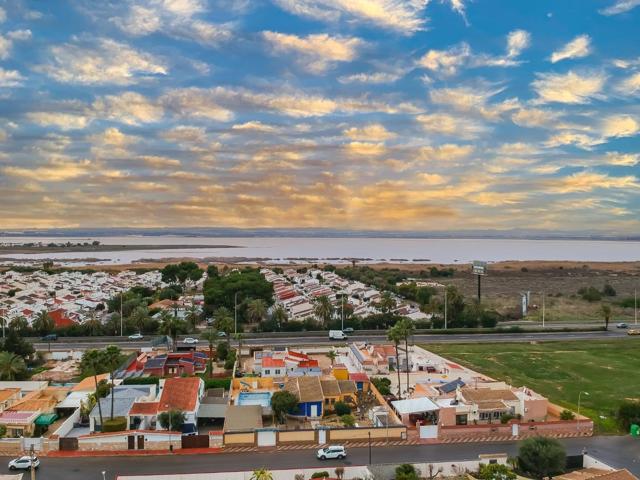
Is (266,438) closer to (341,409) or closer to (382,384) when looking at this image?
(341,409)

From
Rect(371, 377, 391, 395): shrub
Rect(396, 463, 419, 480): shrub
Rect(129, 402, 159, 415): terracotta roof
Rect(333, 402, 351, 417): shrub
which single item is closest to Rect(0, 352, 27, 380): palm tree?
Rect(129, 402, 159, 415): terracotta roof

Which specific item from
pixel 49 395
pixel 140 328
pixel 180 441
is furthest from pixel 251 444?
pixel 140 328

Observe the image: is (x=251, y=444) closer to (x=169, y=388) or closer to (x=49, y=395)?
(x=169, y=388)

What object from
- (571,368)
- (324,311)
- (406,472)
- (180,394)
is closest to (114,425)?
(180,394)

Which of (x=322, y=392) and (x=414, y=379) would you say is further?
(x=414, y=379)

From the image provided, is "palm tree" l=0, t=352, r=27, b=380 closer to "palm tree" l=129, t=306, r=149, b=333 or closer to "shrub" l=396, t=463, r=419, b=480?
"palm tree" l=129, t=306, r=149, b=333

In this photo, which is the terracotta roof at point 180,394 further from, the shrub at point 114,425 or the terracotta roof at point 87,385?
the terracotta roof at point 87,385
